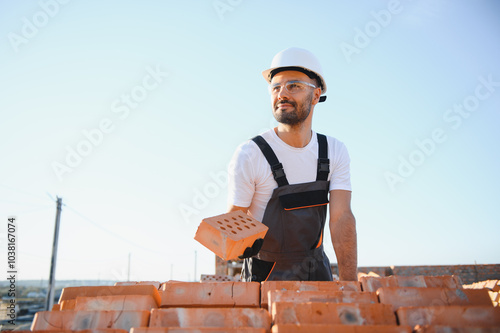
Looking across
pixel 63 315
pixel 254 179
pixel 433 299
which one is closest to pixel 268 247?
pixel 254 179

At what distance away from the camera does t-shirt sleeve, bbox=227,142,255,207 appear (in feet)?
9.93

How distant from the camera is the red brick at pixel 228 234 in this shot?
86.9 inches

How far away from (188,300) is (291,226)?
4.04ft

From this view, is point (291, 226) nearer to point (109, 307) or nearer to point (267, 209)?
point (267, 209)

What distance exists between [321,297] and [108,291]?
0.99m

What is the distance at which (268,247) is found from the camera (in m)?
2.96

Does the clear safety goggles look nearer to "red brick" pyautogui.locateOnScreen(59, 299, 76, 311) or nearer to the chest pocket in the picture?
the chest pocket

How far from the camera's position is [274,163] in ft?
10.1

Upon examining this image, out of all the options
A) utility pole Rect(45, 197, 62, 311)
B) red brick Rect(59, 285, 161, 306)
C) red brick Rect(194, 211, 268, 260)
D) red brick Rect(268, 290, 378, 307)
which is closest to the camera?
red brick Rect(268, 290, 378, 307)

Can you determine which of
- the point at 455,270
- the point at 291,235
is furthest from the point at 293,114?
the point at 455,270

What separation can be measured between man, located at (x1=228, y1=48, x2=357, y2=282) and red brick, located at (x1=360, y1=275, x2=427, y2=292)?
89 centimetres

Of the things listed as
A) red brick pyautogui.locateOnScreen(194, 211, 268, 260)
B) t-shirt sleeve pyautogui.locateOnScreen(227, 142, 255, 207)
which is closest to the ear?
t-shirt sleeve pyautogui.locateOnScreen(227, 142, 255, 207)

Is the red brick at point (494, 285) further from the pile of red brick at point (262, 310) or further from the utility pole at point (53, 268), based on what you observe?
the utility pole at point (53, 268)

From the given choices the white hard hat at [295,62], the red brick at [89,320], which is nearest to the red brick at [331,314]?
the red brick at [89,320]
